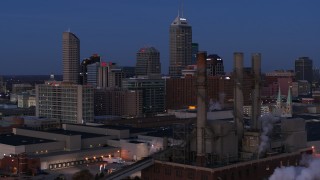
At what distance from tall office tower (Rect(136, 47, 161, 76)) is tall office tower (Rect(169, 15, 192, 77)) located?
39.6 feet

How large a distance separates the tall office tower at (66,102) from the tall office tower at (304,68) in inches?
5058

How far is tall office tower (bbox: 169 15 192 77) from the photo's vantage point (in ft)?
491

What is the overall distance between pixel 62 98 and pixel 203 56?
147ft

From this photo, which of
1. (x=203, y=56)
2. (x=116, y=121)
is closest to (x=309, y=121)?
(x=116, y=121)

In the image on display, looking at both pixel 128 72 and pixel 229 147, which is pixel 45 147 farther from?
pixel 128 72

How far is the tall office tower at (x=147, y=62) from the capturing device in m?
134

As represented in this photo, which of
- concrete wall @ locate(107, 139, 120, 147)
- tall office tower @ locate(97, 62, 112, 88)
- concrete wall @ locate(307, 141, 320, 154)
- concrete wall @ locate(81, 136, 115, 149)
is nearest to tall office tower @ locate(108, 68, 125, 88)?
tall office tower @ locate(97, 62, 112, 88)

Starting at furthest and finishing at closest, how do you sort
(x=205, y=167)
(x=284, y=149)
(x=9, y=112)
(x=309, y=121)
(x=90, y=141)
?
(x=9, y=112) < (x=309, y=121) < (x=90, y=141) < (x=284, y=149) < (x=205, y=167)

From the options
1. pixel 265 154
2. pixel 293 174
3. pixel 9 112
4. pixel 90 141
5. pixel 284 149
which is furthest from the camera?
pixel 9 112

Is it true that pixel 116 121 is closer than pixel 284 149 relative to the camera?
No

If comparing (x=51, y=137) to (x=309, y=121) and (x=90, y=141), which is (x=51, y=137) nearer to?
(x=90, y=141)

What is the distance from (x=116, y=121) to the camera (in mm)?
68438

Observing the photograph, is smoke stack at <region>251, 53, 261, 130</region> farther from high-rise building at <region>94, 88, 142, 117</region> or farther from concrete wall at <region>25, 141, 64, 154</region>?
high-rise building at <region>94, 88, 142, 117</region>

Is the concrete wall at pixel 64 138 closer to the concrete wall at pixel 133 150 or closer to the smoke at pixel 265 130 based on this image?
the concrete wall at pixel 133 150
